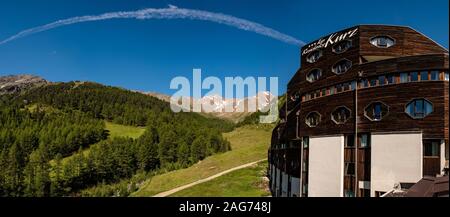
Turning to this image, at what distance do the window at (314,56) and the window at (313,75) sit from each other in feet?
3.75

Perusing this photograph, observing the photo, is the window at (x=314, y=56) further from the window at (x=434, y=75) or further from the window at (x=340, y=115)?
the window at (x=434, y=75)

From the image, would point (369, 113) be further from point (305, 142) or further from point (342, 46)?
point (305, 142)

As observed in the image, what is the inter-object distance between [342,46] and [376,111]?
8.21 meters

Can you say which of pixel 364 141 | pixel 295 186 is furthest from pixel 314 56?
pixel 295 186

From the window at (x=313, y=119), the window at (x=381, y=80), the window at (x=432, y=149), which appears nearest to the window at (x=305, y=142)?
the window at (x=313, y=119)

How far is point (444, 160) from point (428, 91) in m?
4.86

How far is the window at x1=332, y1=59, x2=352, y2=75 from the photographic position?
35591 mm

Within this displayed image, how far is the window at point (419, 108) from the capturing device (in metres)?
28.5

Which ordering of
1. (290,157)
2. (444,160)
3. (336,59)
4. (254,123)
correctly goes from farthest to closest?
(254,123)
(290,157)
(336,59)
(444,160)

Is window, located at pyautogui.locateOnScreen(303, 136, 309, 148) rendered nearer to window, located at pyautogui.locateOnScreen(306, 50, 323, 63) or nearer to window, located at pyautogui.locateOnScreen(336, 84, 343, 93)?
window, located at pyautogui.locateOnScreen(336, 84, 343, 93)

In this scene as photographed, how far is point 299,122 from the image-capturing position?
137 ft
